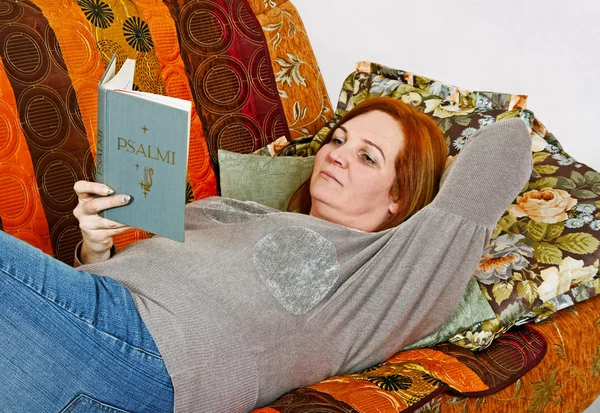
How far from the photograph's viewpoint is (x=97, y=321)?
139 centimetres

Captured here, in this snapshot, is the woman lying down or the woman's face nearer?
the woman lying down

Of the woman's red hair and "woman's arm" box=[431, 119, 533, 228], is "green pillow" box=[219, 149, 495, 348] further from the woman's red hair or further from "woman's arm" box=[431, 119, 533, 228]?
"woman's arm" box=[431, 119, 533, 228]

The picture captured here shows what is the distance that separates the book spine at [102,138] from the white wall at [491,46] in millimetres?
1978

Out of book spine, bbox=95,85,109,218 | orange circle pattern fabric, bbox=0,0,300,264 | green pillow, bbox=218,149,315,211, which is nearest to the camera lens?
book spine, bbox=95,85,109,218

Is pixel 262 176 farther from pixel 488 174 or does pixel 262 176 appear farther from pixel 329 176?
pixel 488 174

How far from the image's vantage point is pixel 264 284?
1.61 m

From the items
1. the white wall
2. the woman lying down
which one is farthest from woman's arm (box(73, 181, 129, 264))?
the white wall

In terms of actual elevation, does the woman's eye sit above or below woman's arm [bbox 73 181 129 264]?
above

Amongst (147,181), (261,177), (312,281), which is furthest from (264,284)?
(261,177)

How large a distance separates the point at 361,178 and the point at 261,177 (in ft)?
1.21

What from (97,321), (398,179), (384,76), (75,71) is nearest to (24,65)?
(75,71)

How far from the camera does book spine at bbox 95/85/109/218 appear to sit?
1438 millimetres

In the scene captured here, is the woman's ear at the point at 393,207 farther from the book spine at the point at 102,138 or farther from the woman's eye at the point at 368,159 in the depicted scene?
the book spine at the point at 102,138

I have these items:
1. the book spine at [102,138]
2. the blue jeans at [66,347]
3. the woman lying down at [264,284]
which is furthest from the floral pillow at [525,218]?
the book spine at [102,138]
